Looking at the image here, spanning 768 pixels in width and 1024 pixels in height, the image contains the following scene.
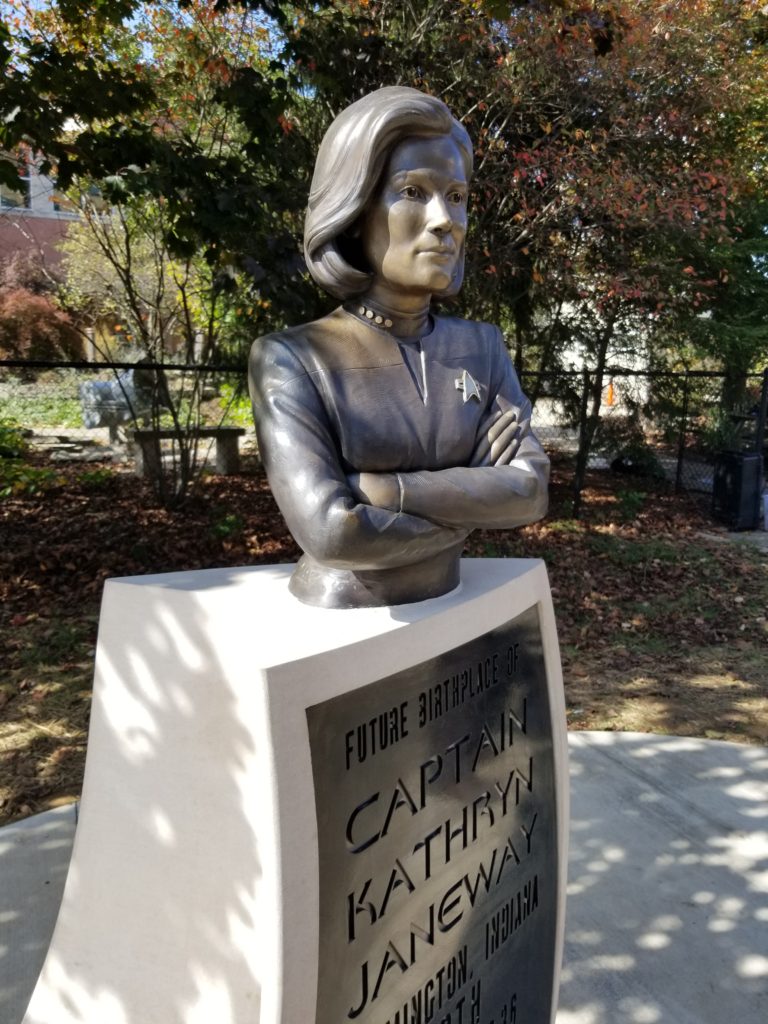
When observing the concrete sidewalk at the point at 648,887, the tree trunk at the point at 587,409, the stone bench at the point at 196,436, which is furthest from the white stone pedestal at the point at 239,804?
the tree trunk at the point at 587,409

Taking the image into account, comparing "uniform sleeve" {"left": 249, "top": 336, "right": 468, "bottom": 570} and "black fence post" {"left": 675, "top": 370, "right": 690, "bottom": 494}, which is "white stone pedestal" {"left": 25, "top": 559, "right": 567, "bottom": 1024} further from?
"black fence post" {"left": 675, "top": 370, "right": 690, "bottom": 494}

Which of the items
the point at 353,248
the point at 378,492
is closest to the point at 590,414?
the point at 353,248

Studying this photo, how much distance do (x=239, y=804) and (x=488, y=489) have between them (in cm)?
93

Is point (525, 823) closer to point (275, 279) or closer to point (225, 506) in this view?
point (275, 279)

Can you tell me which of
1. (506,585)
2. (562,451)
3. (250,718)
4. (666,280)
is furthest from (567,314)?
(250,718)

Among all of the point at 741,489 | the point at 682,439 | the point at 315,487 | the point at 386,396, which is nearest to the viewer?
the point at 315,487

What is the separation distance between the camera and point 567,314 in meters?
9.88

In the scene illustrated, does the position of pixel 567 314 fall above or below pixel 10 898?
above

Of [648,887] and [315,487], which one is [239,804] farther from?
[648,887]

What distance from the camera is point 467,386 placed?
223 centimetres

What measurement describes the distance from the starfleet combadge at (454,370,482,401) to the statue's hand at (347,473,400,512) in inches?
16.1

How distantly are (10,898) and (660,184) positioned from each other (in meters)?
7.75

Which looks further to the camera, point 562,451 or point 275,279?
point 562,451

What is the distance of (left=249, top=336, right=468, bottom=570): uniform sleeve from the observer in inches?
72.9
